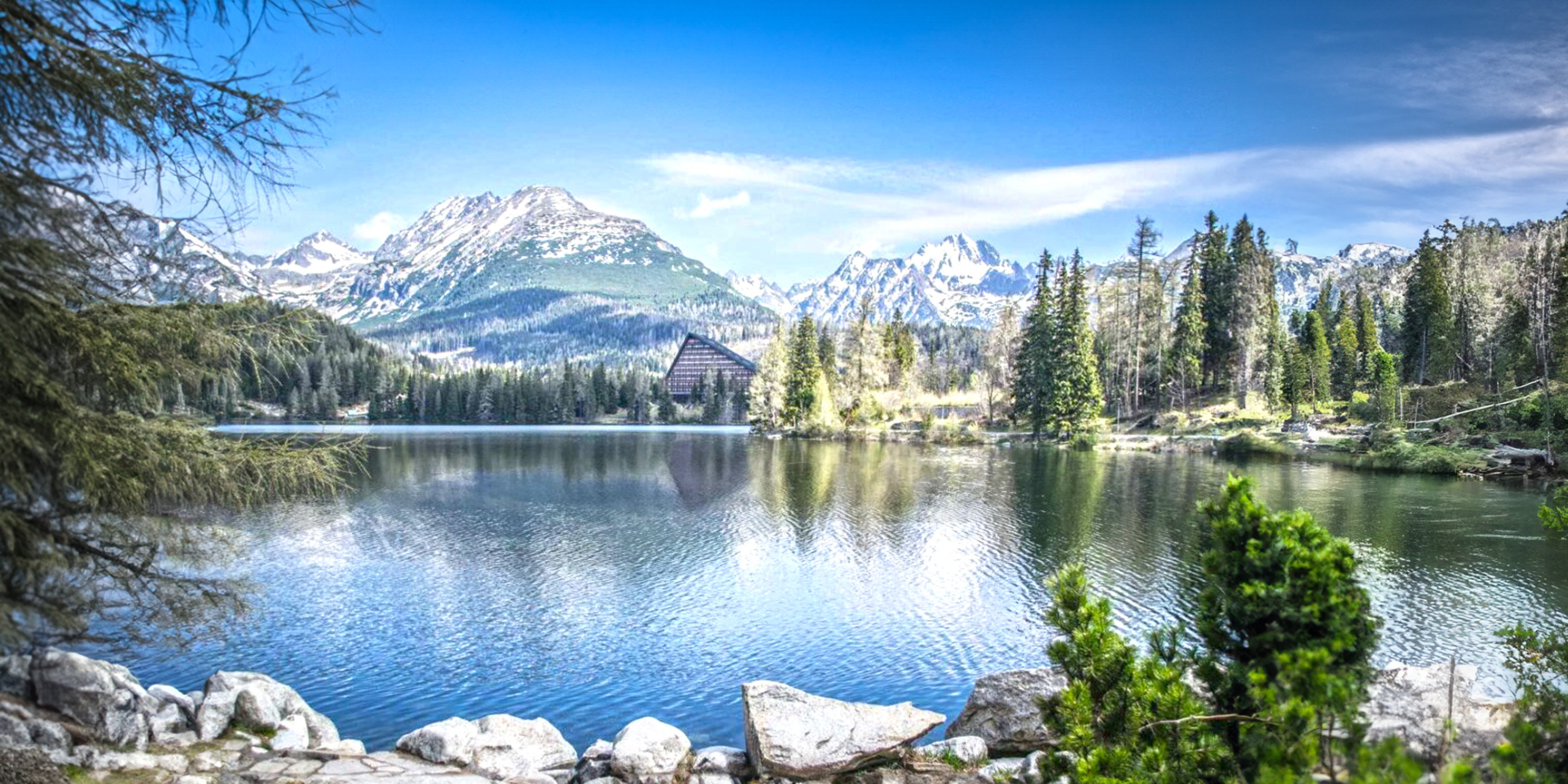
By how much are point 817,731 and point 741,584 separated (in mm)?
15476

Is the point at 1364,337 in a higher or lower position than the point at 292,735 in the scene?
higher

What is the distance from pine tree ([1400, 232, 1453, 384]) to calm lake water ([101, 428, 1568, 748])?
31.9 m

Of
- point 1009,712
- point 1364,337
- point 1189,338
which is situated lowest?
point 1009,712

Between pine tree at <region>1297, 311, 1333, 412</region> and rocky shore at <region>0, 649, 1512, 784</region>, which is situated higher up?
pine tree at <region>1297, 311, 1333, 412</region>

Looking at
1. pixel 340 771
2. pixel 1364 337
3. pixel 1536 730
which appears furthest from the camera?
pixel 1364 337

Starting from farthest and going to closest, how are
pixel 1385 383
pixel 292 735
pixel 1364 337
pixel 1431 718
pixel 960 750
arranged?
pixel 1364 337, pixel 1385 383, pixel 292 735, pixel 960 750, pixel 1431 718

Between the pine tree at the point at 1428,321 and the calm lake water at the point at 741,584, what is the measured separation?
31.9m

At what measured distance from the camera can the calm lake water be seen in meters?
18.1

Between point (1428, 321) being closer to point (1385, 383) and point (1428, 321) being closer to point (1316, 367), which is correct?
point (1316, 367)

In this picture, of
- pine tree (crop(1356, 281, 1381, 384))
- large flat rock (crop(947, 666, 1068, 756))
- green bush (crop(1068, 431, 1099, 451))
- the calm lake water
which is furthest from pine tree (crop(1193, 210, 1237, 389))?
large flat rock (crop(947, 666, 1068, 756))

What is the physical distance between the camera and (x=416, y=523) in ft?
122

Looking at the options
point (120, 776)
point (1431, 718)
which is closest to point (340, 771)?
point (120, 776)

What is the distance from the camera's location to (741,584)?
27.4 meters

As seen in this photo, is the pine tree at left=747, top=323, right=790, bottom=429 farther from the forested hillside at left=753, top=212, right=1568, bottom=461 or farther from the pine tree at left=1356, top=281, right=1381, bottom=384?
the pine tree at left=1356, top=281, right=1381, bottom=384
